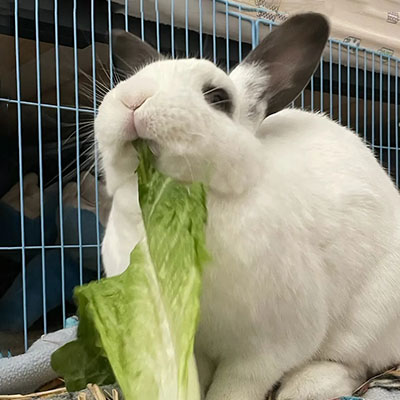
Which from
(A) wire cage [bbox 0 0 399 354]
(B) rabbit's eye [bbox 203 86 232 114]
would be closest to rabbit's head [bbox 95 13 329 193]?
(B) rabbit's eye [bbox 203 86 232 114]

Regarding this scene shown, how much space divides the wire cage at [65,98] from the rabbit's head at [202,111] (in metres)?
0.53

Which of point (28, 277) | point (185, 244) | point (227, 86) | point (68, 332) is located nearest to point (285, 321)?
point (185, 244)

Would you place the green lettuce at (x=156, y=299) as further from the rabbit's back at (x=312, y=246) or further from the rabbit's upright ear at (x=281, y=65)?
the rabbit's upright ear at (x=281, y=65)

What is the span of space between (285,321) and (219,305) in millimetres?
117

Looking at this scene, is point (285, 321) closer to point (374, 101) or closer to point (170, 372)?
point (170, 372)

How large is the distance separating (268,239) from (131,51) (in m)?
0.50

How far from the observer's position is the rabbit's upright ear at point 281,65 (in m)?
1.04

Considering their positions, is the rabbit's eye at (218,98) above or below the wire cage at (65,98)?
above

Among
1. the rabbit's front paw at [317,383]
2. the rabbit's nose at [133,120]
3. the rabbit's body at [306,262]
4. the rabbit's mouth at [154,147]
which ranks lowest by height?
the rabbit's front paw at [317,383]

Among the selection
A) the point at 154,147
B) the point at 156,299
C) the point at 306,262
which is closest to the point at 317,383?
the point at 306,262

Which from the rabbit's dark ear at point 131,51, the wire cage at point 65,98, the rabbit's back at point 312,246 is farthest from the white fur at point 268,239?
the wire cage at point 65,98

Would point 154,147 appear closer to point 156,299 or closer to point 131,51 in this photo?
point 156,299

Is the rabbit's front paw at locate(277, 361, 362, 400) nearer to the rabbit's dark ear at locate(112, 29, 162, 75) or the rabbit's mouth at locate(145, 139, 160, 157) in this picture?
the rabbit's mouth at locate(145, 139, 160, 157)

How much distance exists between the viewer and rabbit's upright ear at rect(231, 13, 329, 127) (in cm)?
104
